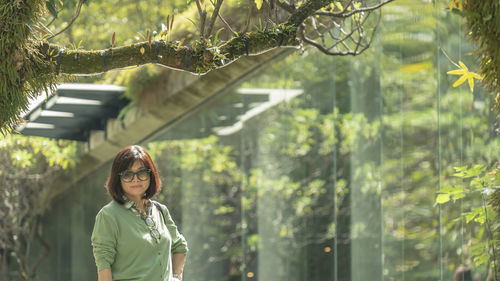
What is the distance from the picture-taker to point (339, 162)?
802 cm

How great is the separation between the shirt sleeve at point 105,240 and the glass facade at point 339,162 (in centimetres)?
370

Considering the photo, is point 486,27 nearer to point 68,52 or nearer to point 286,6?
point 286,6

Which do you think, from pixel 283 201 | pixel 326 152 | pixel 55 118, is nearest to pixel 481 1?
pixel 326 152

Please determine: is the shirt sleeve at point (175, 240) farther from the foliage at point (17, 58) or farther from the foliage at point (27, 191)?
the foliage at point (27, 191)

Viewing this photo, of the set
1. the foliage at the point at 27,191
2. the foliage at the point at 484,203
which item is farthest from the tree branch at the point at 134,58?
the foliage at the point at 27,191

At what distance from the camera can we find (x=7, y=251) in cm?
1249

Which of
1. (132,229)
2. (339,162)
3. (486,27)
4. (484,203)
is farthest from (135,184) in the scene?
(339,162)

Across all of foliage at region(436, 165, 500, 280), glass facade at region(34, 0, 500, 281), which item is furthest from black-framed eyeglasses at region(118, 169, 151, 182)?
glass facade at region(34, 0, 500, 281)

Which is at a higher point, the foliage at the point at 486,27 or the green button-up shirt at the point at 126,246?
the foliage at the point at 486,27

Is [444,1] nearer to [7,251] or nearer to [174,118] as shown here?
[174,118]

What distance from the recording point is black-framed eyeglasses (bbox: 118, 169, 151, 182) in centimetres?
404

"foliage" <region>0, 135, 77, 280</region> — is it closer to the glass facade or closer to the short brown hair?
the glass facade

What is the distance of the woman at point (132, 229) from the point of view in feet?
12.8

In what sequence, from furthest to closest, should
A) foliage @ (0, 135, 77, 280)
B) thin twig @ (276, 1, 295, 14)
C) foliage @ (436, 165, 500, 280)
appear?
1. foliage @ (0, 135, 77, 280)
2. foliage @ (436, 165, 500, 280)
3. thin twig @ (276, 1, 295, 14)
